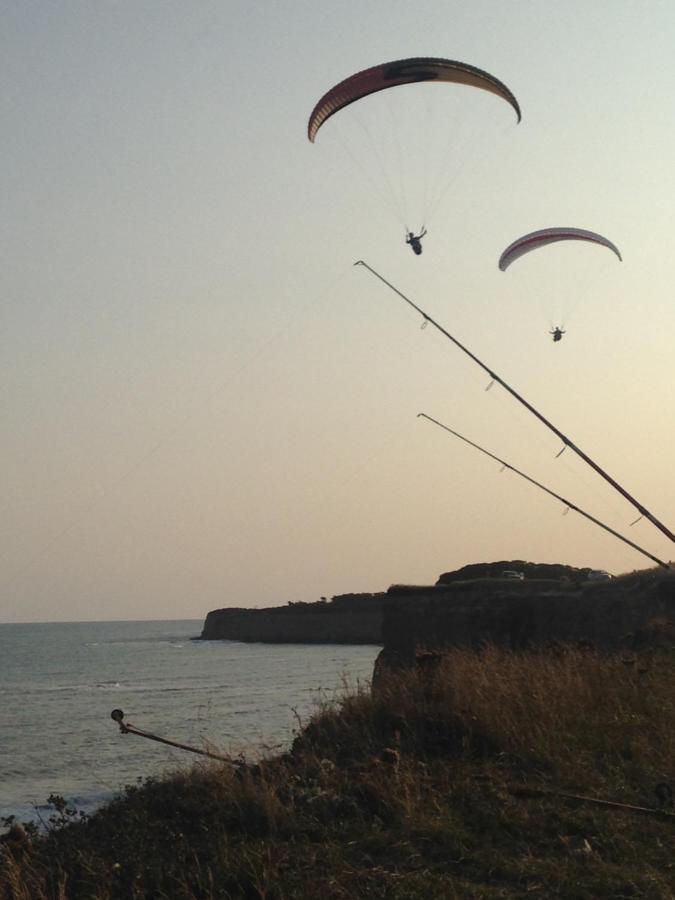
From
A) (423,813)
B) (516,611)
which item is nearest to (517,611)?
(516,611)

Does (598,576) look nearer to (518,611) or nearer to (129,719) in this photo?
(518,611)

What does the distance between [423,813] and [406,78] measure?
14.3 meters

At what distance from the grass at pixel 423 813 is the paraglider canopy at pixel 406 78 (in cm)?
1089

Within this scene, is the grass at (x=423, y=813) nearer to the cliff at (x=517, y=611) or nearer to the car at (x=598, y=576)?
the cliff at (x=517, y=611)

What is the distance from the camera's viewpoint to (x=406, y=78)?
19.1 m

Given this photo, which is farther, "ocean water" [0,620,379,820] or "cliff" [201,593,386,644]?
"cliff" [201,593,386,644]

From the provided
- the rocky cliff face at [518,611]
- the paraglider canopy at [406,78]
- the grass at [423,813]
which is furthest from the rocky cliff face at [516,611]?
the grass at [423,813]

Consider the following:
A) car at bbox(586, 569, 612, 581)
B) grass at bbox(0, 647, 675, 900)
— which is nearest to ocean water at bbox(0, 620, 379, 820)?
grass at bbox(0, 647, 675, 900)

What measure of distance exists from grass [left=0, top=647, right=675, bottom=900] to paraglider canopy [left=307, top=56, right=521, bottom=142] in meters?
10.9

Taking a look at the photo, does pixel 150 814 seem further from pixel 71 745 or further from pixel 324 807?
pixel 71 745

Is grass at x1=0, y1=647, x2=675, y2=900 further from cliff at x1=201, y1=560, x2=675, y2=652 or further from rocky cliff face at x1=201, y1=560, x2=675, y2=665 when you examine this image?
cliff at x1=201, y1=560, x2=675, y2=652

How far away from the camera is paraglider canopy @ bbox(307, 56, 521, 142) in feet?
61.9

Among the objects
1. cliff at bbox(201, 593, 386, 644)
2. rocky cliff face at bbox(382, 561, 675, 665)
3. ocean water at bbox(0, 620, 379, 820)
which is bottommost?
ocean water at bbox(0, 620, 379, 820)

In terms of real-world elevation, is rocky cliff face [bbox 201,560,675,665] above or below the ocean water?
above
